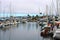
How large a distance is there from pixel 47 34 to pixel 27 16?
98.1 feet

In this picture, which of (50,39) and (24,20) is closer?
(50,39)

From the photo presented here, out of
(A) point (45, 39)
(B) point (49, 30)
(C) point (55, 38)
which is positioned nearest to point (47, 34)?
(B) point (49, 30)

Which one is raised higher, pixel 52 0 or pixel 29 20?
pixel 52 0

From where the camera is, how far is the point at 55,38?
12.3 metres

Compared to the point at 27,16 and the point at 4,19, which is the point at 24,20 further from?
the point at 4,19

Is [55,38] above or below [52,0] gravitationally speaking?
below

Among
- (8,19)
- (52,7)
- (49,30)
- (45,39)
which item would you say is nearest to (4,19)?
(8,19)

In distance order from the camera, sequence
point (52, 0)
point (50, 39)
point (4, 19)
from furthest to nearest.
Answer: point (4, 19)
point (52, 0)
point (50, 39)

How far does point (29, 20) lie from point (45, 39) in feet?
95.4

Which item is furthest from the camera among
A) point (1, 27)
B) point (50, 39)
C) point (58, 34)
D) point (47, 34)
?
point (1, 27)

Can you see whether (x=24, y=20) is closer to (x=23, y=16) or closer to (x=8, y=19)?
(x=23, y=16)

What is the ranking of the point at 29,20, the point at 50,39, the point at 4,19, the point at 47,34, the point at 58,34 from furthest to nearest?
1. the point at 29,20
2. the point at 4,19
3. the point at 47,34
4. the point at 50,39
5. the point at 58,34

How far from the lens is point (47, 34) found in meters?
15.1

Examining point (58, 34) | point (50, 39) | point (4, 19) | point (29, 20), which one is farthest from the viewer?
point (29, 20)
